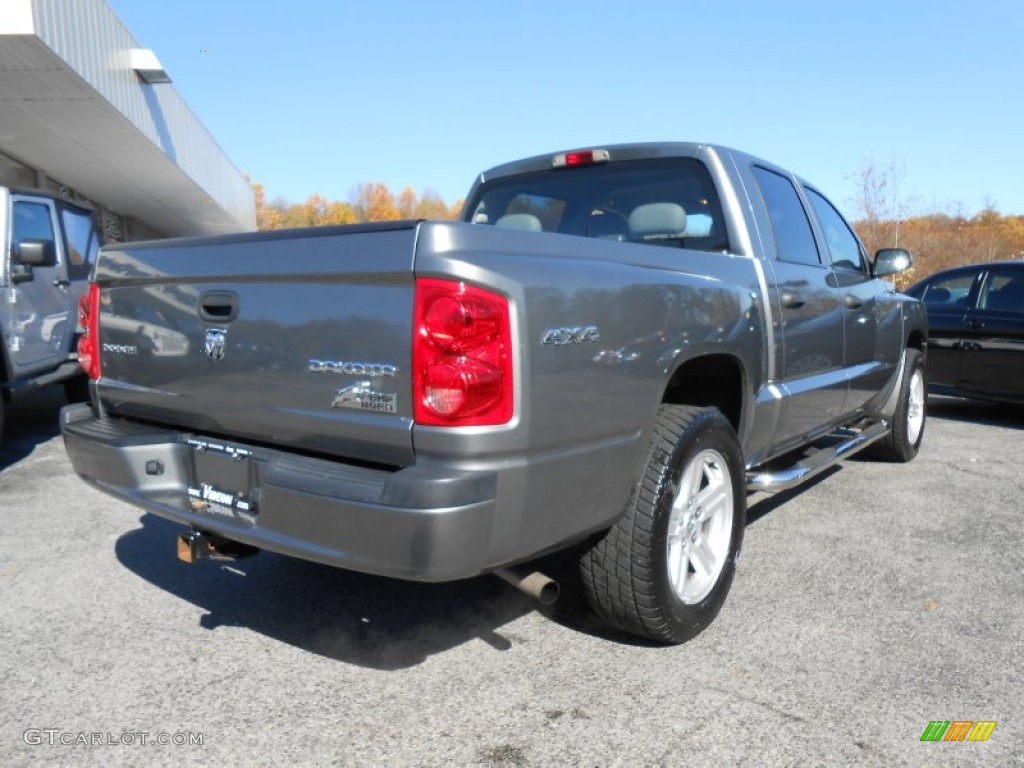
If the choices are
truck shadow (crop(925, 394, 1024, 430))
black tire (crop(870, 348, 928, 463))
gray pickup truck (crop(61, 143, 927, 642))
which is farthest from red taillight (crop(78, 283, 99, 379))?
truck shadow (crop(925, 394, 1024, 430))

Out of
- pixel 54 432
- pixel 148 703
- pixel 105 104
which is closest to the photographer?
pixel 148 703

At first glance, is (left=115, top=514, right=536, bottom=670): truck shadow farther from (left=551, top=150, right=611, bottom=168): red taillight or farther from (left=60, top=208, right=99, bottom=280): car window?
(left=60, top=208, right=99, bottom=280): car window

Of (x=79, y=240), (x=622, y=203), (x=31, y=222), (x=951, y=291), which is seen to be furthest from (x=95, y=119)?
(x=951, y=291)

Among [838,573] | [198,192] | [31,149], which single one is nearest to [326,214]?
[198,192]

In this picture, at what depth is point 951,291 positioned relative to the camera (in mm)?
8406

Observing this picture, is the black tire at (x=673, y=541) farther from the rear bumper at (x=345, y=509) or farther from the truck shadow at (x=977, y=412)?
the truck shadow at (x=977, y=412)

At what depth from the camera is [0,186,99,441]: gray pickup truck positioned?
6.50 m

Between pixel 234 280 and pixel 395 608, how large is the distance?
5.03ft

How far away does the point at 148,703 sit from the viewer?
268 cm

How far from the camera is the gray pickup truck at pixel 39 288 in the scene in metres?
6.50

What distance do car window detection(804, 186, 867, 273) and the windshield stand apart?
1.27m

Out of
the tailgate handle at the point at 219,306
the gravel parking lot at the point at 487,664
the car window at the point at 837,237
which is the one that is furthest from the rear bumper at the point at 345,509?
the car window at the point at 837,237

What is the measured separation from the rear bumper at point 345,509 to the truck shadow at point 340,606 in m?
0.72

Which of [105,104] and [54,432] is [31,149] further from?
[54,432]
